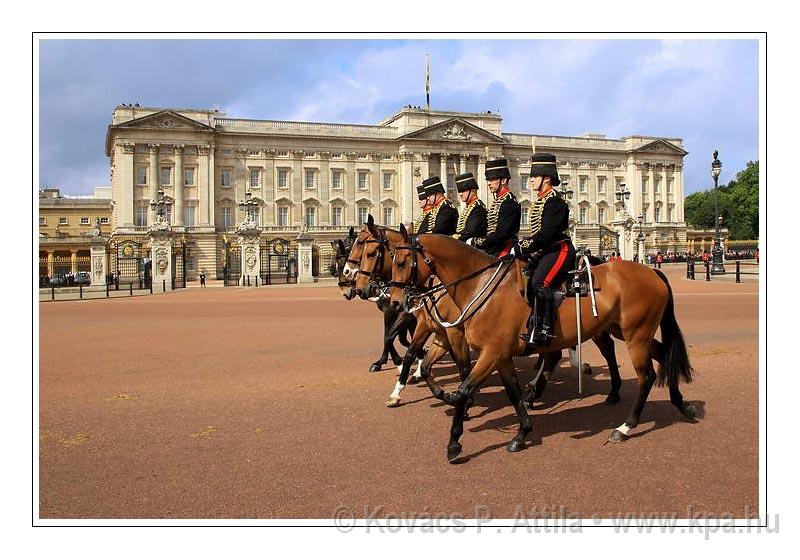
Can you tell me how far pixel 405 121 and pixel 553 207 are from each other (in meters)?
67.5

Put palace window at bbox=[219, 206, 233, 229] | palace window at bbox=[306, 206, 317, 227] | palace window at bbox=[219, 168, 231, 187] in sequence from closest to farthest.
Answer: palace window at bbox=[219, 206, 233, 229], palace window at bbox=[219, 168, 231, 187], palace window at bbox=[306, 206, 317, 227]

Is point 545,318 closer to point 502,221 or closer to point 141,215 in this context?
point 502,221

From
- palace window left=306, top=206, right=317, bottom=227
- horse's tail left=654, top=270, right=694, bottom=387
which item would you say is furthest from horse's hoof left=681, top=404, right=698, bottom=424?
palace window left=306, top=206, right=317, bottom=227

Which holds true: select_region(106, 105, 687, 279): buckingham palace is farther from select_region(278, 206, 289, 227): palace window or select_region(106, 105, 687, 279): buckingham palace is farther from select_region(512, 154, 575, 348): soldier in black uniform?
select_region(512, 154, 575, 348): soldier in black uniform

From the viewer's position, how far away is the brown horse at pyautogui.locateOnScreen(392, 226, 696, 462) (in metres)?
5.89

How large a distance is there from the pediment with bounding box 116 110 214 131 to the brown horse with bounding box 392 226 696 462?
62.1 metres

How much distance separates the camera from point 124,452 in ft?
18.7

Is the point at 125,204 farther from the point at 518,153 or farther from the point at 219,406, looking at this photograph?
the point at 219,406

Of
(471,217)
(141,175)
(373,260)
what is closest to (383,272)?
(373,260)

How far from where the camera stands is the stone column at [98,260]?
115 ft

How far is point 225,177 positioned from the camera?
66.1 meters

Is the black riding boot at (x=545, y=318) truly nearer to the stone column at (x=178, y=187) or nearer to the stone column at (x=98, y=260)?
the stone column at (x=98, y=260)

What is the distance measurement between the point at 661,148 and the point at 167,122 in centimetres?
5859

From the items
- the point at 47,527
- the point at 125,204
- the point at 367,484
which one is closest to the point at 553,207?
the point at 367,484
